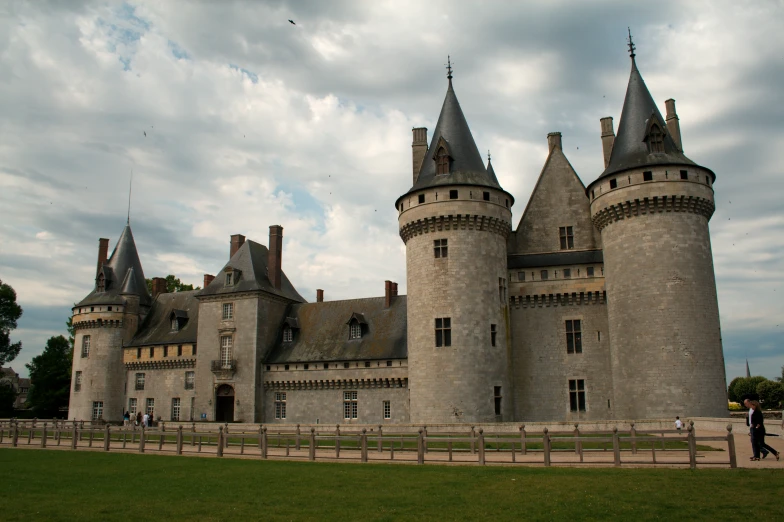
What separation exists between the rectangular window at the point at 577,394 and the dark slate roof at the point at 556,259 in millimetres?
6434

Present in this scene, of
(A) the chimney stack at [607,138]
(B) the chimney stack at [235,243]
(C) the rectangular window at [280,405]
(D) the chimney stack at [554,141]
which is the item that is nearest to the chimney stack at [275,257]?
(B) the chimney stack at [235,243]

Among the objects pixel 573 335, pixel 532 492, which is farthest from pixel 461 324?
pixel 532 492

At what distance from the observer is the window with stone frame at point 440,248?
110 ft

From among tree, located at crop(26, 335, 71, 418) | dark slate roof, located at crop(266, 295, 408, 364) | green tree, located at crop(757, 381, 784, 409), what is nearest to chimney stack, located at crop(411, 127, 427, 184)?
dark slate roof, located at crop(266, 295, 408, 364)

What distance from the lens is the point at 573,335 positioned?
34.7 meters

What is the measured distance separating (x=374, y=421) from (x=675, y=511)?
30.0 m

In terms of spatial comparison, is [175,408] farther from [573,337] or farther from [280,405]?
[573,337]

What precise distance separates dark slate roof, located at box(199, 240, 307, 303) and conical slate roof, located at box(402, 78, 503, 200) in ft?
49.8

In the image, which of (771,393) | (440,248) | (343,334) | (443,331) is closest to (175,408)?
(343,334)

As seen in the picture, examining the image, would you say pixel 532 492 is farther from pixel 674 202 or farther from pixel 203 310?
pixel 203 310

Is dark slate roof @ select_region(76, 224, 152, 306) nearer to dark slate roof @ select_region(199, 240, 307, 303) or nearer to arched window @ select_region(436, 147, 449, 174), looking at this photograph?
dark slate roof @ select_region(199, 240, 307, 303)

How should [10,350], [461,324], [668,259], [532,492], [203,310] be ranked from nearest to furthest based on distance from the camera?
1. [532,492]
2. [668,259]
3. [461,324]
4. [203,310]
5. [10,350]

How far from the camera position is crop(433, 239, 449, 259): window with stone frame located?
3366 cm

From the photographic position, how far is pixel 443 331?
1288 inches
